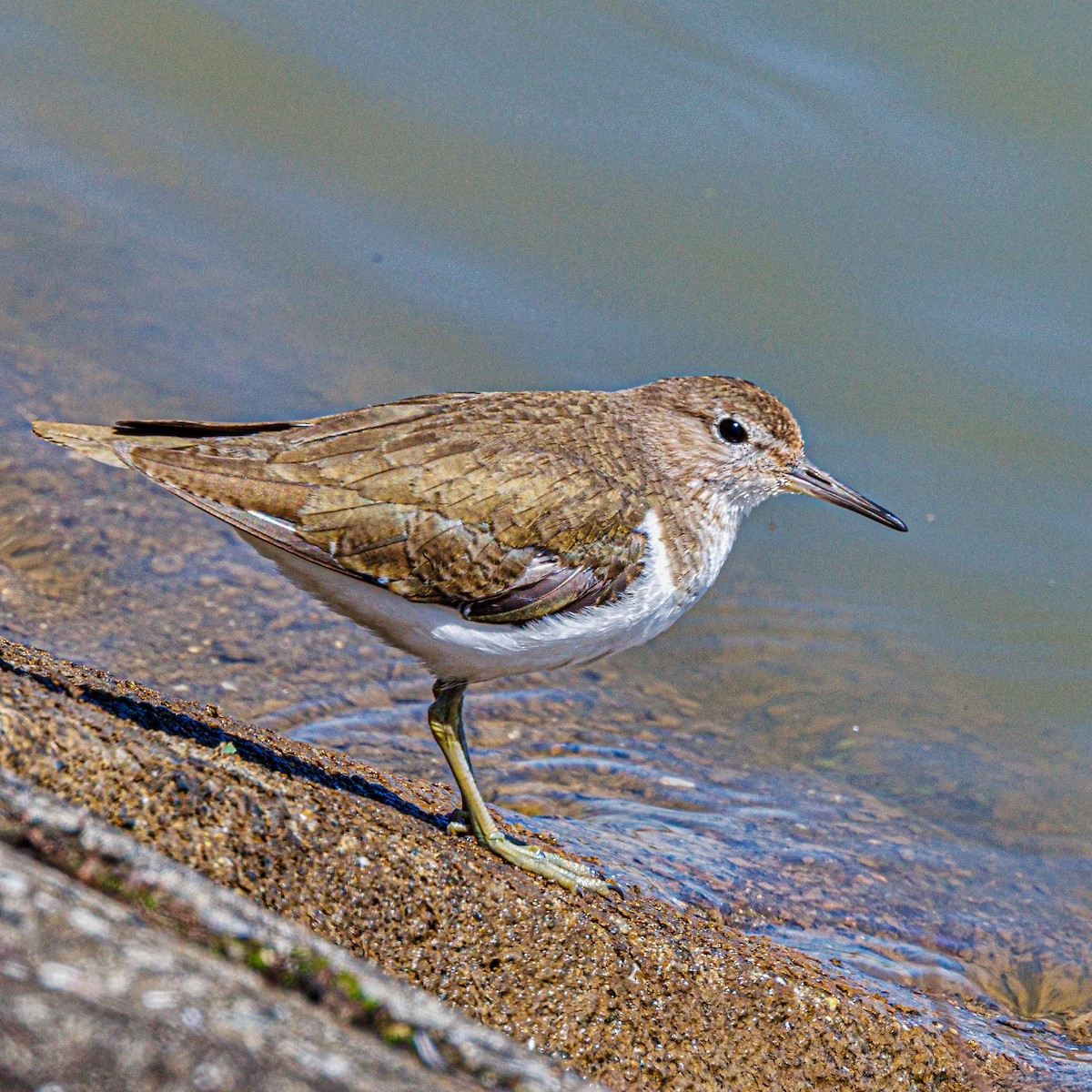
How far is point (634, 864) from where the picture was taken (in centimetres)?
459

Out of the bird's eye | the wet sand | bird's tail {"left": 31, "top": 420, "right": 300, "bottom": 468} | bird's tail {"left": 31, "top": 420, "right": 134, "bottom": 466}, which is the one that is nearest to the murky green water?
the wet sand

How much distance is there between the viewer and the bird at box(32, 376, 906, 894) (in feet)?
12.9

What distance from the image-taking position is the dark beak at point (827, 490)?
5004 mm

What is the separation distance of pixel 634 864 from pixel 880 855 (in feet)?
4.94

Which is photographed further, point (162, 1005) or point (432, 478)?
point (432, 478)

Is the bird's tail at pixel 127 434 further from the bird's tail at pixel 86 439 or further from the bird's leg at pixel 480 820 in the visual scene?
the bird's leg at pixel 480 820

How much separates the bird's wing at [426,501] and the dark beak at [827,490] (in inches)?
41.5

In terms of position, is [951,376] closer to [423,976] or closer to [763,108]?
[763,108]

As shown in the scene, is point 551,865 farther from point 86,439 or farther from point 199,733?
point 86,439

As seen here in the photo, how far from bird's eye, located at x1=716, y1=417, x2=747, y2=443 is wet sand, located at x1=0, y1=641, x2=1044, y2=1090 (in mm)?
1811

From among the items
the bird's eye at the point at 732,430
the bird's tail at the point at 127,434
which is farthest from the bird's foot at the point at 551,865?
the bird's eye at the point at 732,430

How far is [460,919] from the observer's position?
3.37 meters

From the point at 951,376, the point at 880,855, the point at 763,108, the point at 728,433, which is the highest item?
the point at 763,108

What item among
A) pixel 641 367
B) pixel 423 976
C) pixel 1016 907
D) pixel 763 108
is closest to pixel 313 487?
pixel 423 976
